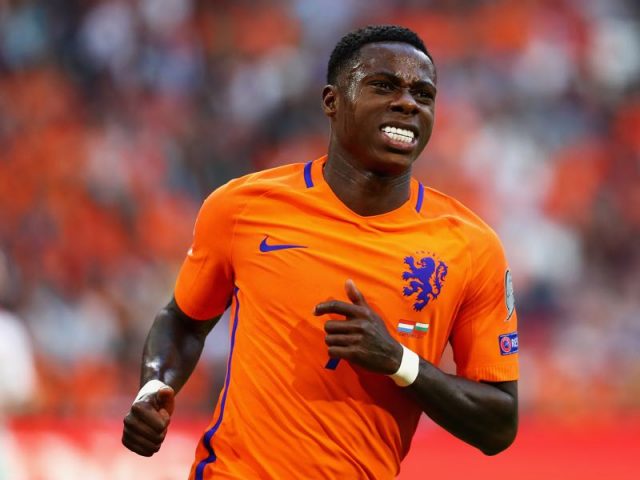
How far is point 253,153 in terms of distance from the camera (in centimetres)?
1245

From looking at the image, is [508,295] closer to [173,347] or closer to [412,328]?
[412,328]

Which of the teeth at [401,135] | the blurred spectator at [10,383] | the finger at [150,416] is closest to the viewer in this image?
the finger at [150,416]

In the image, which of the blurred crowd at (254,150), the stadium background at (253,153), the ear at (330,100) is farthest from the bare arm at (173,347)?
the blurred crowd at (254,150)

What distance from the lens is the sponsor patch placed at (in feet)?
12.9

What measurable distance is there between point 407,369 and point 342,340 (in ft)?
0.87

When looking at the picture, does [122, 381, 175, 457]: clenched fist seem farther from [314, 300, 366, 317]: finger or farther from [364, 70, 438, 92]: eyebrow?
[364, 70, 438, 92]: eyebrow

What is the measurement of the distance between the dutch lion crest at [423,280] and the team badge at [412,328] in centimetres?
5

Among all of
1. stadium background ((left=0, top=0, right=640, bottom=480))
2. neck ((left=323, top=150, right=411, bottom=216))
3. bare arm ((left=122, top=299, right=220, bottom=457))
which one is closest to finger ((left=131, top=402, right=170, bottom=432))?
bare arm ((left=122, top=299, right=220, bottom=457))

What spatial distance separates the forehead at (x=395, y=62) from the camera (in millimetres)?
3914

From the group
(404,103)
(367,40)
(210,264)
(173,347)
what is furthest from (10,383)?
(404,103)

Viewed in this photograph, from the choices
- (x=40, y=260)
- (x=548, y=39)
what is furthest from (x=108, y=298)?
(x=548, y=39)

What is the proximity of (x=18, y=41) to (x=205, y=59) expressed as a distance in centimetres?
197

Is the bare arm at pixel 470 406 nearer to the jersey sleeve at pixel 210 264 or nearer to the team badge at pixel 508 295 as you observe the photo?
the team badge at pixel 508 295

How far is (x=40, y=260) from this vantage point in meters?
11.2
